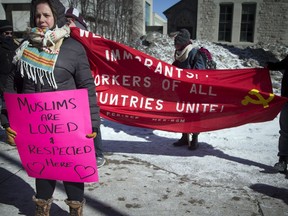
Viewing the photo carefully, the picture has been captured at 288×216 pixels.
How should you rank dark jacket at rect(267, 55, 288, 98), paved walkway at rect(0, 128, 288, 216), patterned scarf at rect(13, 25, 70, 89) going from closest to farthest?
patterned scarf at rect(13, 25, 70, 89) < paved walkway at rect(0, 128, 288, 216) < dark jacket at rect(267, 55, 288, 98)

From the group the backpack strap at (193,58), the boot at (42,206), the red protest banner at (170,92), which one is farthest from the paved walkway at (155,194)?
the backpack strap at (193,58)

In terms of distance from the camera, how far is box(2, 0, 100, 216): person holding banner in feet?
6.93

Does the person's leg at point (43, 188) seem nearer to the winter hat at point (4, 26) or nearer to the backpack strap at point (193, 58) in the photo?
the backpack strap at point (193, 58)

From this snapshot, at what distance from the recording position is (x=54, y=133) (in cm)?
221

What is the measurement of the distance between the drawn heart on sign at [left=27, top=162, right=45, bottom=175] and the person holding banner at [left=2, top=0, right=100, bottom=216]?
0.76ft

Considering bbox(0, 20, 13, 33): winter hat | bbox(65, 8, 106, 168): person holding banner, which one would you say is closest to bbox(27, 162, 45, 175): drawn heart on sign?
bbox(65, 8, 106, 168): person holding banner

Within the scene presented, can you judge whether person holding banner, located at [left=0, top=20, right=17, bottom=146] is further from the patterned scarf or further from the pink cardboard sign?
the patterned scarf

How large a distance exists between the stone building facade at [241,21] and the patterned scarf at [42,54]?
22851 mm

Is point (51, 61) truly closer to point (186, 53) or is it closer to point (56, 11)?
point (56, 11)

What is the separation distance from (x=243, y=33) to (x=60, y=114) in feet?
78.8

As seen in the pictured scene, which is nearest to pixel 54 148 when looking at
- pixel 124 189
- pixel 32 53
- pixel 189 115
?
pixel 32 53

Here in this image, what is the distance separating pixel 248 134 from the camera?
17.9 ft

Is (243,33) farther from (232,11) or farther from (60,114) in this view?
(60,114)

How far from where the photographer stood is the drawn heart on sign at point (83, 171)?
227cm
